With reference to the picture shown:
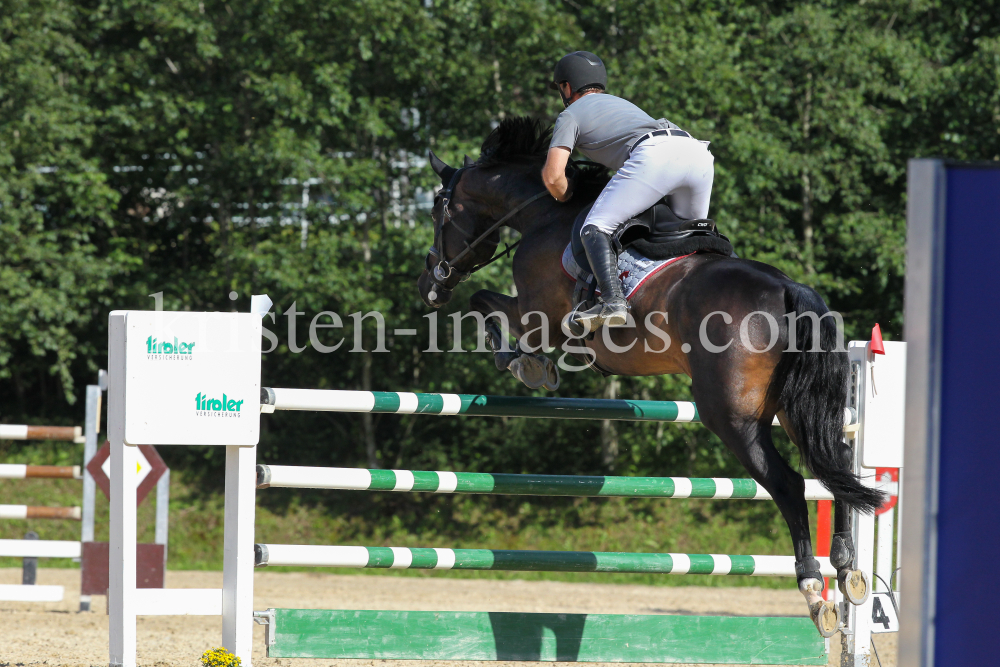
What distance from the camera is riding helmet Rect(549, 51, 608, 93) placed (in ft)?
13.0

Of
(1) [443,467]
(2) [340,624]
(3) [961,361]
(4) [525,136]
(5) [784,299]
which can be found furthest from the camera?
(1) [443,467]

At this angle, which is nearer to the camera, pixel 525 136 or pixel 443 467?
pixel 525 136

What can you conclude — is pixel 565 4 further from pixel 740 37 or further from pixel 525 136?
pixel 525 136

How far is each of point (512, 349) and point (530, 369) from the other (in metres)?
0.20

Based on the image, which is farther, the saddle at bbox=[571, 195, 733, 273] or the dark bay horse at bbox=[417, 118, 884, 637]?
the saddle at bbox=[571, 195, 733, 273]

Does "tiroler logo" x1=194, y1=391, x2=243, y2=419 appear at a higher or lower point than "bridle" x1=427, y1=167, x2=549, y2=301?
lower

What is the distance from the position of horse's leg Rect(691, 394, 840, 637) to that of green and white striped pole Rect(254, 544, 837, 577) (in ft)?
1.65

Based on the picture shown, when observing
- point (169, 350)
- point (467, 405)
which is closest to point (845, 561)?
point (467, 405)

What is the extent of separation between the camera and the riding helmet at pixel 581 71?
3.96 m

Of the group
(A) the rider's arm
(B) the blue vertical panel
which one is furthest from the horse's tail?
(B) the blue vertical panel

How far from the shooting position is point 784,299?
127 inches

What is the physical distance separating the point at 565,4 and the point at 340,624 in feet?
34.7

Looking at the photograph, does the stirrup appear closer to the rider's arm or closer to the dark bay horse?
the dark bay horse

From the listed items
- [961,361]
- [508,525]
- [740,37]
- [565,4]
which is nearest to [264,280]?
[508,525]
